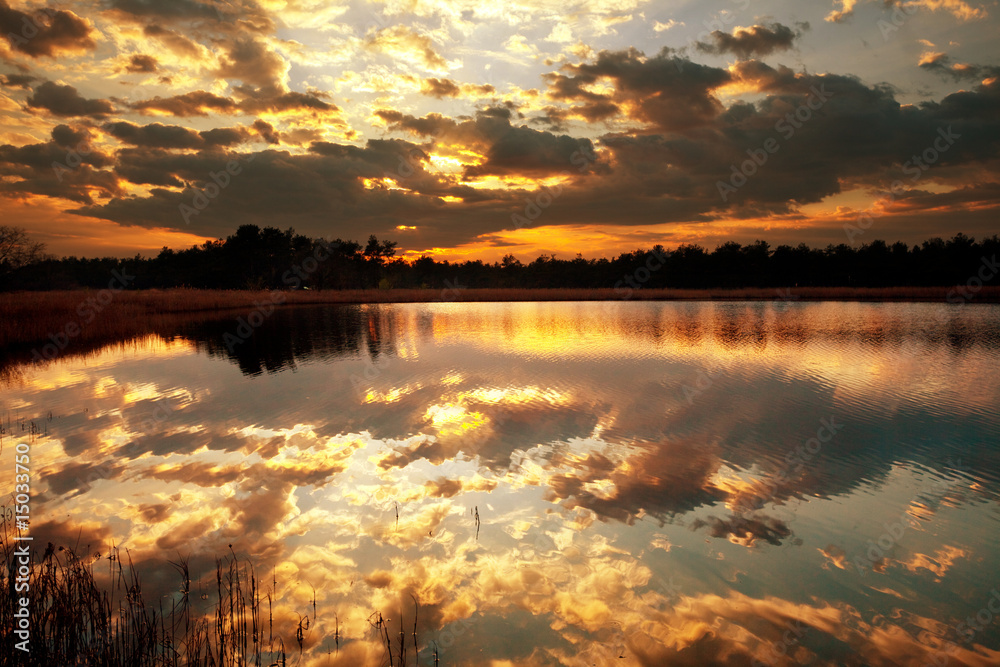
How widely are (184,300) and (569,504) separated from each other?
4494 cm

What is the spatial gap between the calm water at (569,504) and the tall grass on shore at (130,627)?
7.6 inches

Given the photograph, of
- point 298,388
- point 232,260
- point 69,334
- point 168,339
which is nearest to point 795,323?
point 298,388

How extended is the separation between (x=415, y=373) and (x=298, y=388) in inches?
133

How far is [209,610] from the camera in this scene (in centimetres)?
399

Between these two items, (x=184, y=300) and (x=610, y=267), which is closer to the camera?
(x=184, y=300)

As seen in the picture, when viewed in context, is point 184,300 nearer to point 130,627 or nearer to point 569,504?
point 130,627

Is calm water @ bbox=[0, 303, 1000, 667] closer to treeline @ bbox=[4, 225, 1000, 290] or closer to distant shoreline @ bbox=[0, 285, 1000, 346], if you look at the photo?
distant shoreline @ bbox=[0, 285, 1000, 346]

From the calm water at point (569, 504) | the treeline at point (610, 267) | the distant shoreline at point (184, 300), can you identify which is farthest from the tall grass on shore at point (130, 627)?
the treeline at point (610, 267)

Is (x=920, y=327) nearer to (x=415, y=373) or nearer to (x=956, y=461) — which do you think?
(x=956, y=461)

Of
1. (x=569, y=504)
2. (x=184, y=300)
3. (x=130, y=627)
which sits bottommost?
(x=569, y=504)

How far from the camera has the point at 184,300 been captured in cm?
4147

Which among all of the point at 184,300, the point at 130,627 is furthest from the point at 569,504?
the point at 184,300

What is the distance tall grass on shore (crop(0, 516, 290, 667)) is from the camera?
129 inches

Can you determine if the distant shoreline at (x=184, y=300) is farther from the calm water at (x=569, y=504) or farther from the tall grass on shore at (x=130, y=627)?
the tall grass on shore at (x=130, y=627)
